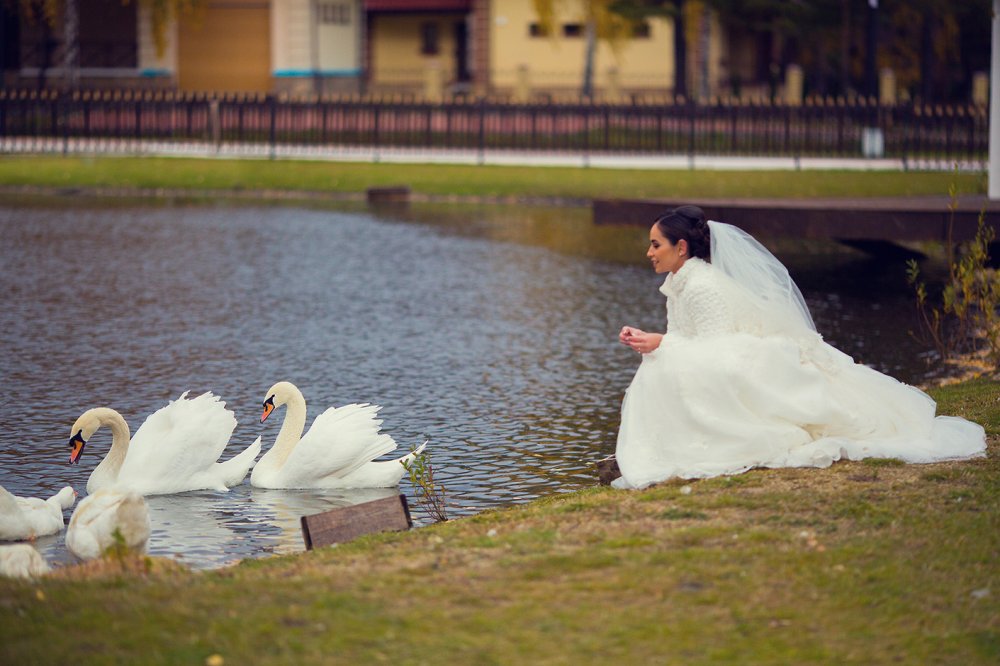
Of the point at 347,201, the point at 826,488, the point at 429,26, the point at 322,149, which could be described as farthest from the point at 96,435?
the point at 429,26

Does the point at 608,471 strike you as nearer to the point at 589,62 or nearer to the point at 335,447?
the point at 335,447

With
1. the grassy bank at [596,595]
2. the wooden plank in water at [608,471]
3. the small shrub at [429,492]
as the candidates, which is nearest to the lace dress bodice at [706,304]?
the wooden plank in water at [608,471]

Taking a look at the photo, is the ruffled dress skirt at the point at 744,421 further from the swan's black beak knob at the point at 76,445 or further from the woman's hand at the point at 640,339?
the swan's black beak knob at the point at 76,445

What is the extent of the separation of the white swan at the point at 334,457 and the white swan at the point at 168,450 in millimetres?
279

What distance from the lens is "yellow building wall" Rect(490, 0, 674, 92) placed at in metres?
51.9

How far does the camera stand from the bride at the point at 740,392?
8008 mm

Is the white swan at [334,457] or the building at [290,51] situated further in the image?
the building at [290,51]

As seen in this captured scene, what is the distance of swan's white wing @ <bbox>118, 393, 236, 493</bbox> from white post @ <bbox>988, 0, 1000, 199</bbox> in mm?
10926

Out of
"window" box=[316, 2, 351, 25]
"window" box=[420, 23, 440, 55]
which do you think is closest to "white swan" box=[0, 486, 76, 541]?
"window" box=[316, 2, 351, 25]

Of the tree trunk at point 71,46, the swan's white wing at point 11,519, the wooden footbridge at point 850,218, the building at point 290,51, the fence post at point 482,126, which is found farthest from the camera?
the building at point 290,51

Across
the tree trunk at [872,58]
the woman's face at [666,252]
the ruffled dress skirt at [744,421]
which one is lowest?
the ruffled dress skirt at [744,421]

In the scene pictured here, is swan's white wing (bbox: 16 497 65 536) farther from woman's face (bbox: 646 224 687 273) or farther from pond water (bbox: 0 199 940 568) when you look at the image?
woman's face (bbox: 646 224 687 273)

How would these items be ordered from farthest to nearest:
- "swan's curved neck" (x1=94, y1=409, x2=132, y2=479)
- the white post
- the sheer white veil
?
the white post, "swan's curved neck" (x1=94, y1=409, x2=132, y2=479), the sheer white veil

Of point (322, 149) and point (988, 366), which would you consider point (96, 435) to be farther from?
point (322, 149)
